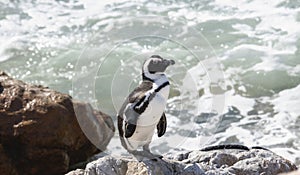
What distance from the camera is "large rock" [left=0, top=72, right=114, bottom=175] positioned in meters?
5.55

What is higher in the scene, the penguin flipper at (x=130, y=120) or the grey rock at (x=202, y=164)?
the penguin flipper at (x=130, y=120)

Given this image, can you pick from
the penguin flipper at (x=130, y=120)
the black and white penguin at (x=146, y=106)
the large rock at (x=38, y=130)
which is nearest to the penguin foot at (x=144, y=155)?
Answer: the black and white penguin at (x=146, y=106)

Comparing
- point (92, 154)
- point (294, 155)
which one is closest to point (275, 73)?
point (294, 155)

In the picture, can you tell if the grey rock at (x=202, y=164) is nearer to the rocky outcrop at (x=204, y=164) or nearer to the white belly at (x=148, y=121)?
the rocky outcrop at (x=204, y=164)

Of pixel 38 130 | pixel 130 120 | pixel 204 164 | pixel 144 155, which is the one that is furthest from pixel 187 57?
pixel 130 120

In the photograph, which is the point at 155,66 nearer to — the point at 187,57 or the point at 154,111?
the point at 154,111

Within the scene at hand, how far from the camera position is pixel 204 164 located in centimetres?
381

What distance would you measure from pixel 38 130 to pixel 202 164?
218 cm

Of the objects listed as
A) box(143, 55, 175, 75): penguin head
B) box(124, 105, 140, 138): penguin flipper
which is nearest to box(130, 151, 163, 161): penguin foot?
box(124, 105, 140, 138): penguin flipper

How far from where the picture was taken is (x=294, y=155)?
671 centimetres

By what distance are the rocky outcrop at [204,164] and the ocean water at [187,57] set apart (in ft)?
3.17

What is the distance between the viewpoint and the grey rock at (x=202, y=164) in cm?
359

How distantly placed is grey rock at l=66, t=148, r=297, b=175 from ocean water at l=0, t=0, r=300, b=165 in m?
0.98

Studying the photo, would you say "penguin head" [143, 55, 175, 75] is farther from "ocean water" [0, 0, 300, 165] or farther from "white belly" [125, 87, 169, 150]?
"ocean water" [0, 0, 300, 165]
